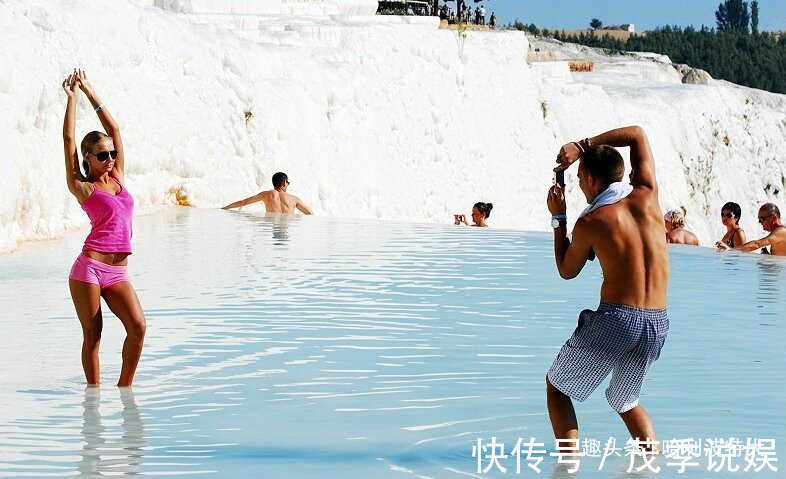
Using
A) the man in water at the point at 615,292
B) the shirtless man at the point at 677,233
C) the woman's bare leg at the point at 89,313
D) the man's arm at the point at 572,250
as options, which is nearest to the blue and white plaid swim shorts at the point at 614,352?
the man in water at the point at 615,292

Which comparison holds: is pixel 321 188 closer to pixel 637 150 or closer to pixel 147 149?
pixel 147 149

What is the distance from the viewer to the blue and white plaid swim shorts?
14.8ft

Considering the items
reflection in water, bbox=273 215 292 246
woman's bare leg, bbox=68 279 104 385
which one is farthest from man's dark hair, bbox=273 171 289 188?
woman's bare leg, bbox=68 279 104 385

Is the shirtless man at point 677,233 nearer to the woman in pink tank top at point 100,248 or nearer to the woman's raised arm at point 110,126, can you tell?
the woman's raised arm at point 110,126

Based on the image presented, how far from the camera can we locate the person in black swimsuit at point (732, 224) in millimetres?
13039

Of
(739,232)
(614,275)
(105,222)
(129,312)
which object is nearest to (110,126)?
(105,222)

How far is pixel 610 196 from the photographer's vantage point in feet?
15.2

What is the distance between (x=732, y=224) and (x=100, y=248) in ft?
28.9

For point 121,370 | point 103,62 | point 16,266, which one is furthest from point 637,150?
point 103,62

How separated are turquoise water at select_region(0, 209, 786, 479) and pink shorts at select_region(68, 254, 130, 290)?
19.7 inches

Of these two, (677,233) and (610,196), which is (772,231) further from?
(610,196)

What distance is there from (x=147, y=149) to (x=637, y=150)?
37.0 ft

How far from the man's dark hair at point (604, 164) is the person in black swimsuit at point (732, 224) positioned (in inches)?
342

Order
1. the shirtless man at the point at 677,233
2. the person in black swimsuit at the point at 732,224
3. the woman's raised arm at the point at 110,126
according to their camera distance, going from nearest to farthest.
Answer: the woman's raised arm at the point at 110,126 < the person in black swimsuit at the point at 732,224 < the shirtless man at the point at 677,233
